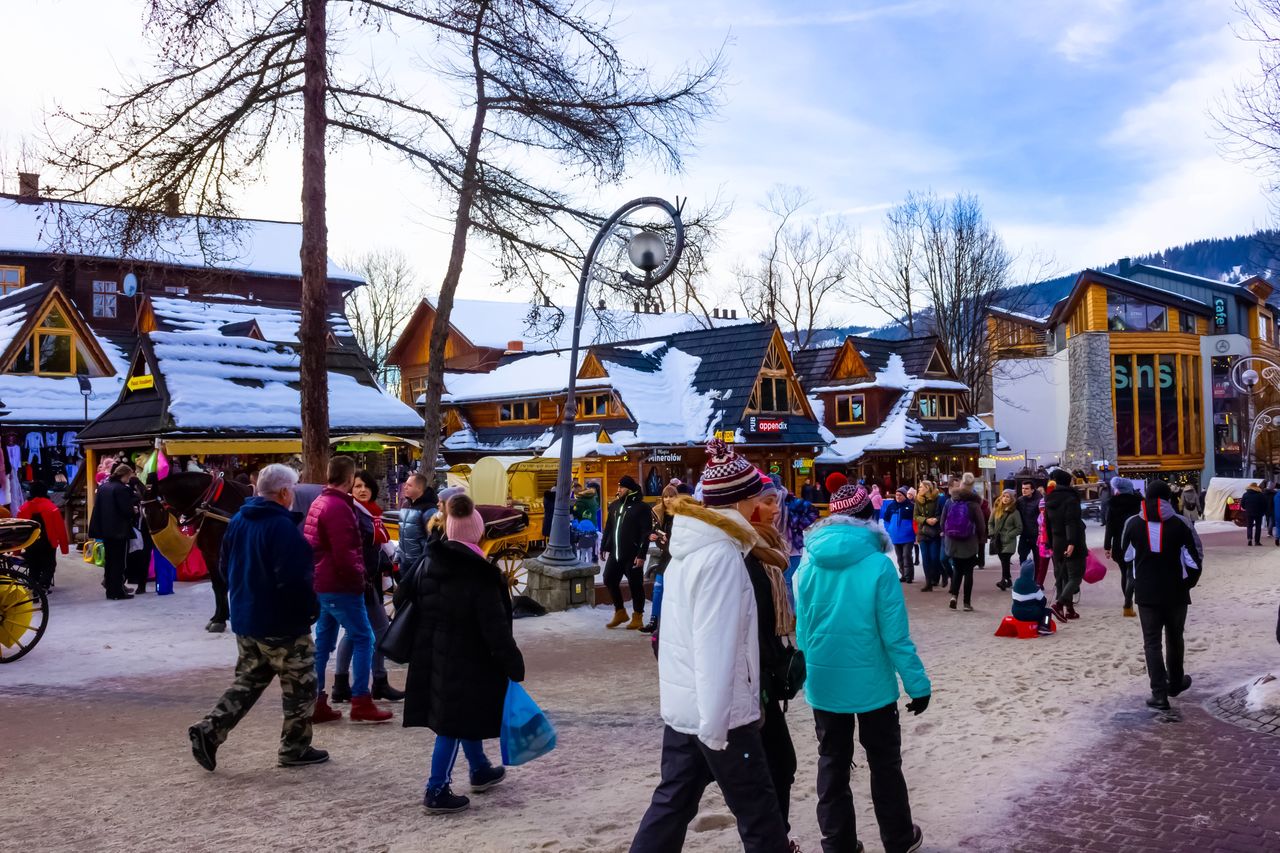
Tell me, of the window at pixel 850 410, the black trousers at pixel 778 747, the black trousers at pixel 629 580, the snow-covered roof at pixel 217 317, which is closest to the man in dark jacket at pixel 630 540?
the black trousers at pixel 629 580

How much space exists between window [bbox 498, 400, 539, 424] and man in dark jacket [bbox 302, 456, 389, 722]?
30.7m

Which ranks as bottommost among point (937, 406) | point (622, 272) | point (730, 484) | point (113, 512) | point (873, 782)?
point (873, 782)

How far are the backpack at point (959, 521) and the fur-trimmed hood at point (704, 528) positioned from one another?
10425 millimetres

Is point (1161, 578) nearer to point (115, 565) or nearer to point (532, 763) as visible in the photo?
point (532, 763)

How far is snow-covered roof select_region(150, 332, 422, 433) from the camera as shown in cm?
2014

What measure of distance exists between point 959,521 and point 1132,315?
43200 mm

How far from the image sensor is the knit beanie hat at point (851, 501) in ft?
16.5

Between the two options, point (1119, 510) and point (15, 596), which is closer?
point (15, 596)

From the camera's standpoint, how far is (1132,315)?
51625mm

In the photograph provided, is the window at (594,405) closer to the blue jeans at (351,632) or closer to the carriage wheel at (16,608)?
the carriage wheel at (16,608)

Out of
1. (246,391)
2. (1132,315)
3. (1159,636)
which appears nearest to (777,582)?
(1159,636)

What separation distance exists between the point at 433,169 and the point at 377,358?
4647 cm

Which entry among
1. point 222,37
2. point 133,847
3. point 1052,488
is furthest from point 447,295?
point 133,847

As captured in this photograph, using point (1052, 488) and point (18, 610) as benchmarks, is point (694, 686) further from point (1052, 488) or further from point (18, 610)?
point (1052, 488)
